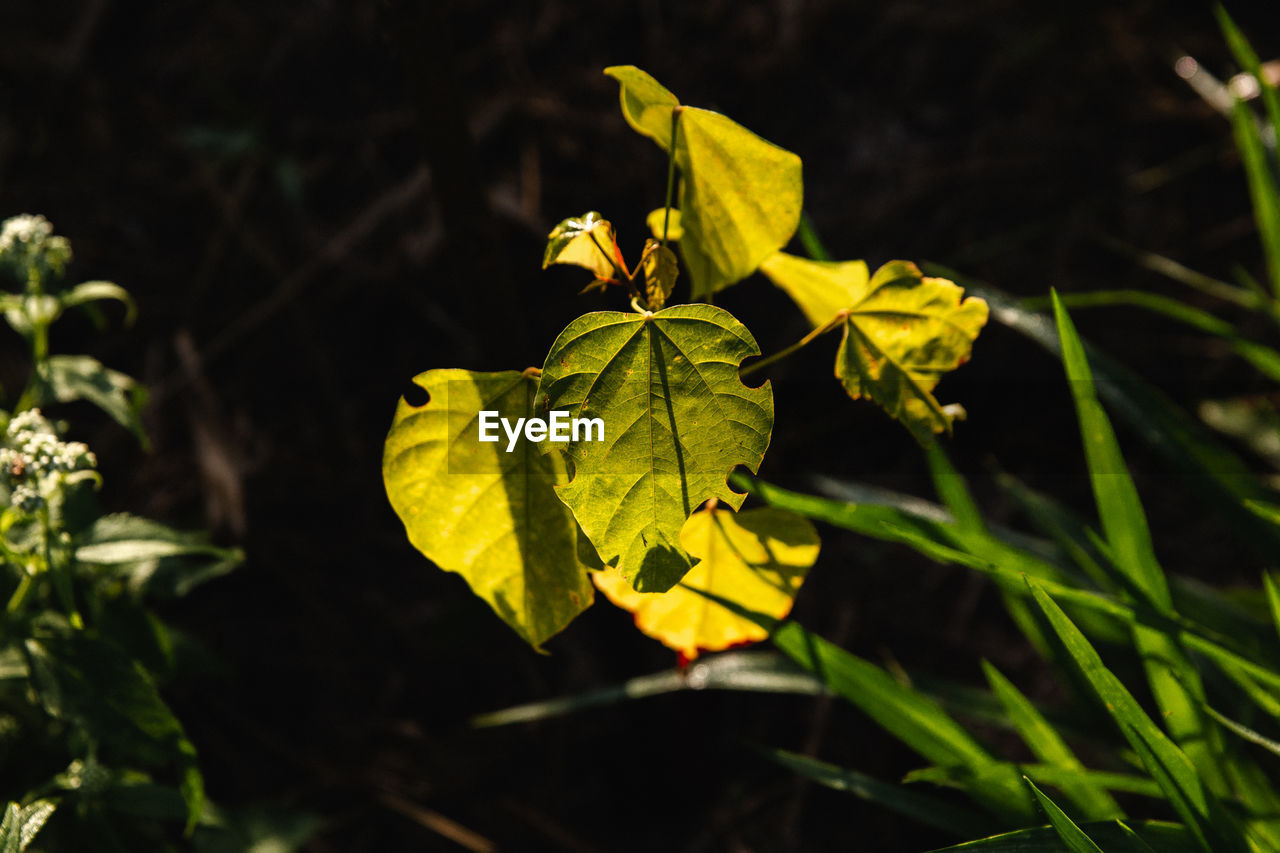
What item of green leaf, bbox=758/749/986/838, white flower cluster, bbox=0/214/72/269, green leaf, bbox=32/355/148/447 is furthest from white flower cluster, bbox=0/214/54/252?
green leaf, bbox=758/749/986/838

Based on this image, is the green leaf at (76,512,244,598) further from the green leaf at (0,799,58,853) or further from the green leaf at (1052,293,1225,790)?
the green leaf at (1052,293,1225,790)

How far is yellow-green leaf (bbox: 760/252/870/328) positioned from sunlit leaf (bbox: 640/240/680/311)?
0.44 feet

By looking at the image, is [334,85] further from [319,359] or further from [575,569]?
[575,569]

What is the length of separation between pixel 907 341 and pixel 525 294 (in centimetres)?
88

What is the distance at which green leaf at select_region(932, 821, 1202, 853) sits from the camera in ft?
1.97

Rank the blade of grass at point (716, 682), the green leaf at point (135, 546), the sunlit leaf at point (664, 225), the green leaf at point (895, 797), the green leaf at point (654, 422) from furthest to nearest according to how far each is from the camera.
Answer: the blade of grass at point (716, 682) → the green leaf at point (895, 797) → the green leaf at point (135, 546) → the sunlit leaf at point (664, 225) → the green leaf at point (654, 422)

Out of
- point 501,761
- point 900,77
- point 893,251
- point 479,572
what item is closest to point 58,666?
point 479,572

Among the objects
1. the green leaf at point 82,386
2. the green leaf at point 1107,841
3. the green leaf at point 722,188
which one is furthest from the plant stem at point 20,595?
the green leaf at point 1107,841

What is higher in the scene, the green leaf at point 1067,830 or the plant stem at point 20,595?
the plant stem at point 20,595

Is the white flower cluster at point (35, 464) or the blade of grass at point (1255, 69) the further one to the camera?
the blade of grass at point (1255, 69)

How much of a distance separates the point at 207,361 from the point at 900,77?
134 centimetres

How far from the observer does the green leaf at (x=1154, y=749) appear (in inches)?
22.6

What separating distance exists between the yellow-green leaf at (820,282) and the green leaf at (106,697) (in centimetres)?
58

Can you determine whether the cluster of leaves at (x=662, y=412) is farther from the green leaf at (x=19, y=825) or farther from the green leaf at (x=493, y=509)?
the green leaf at (x=19, y=825)
